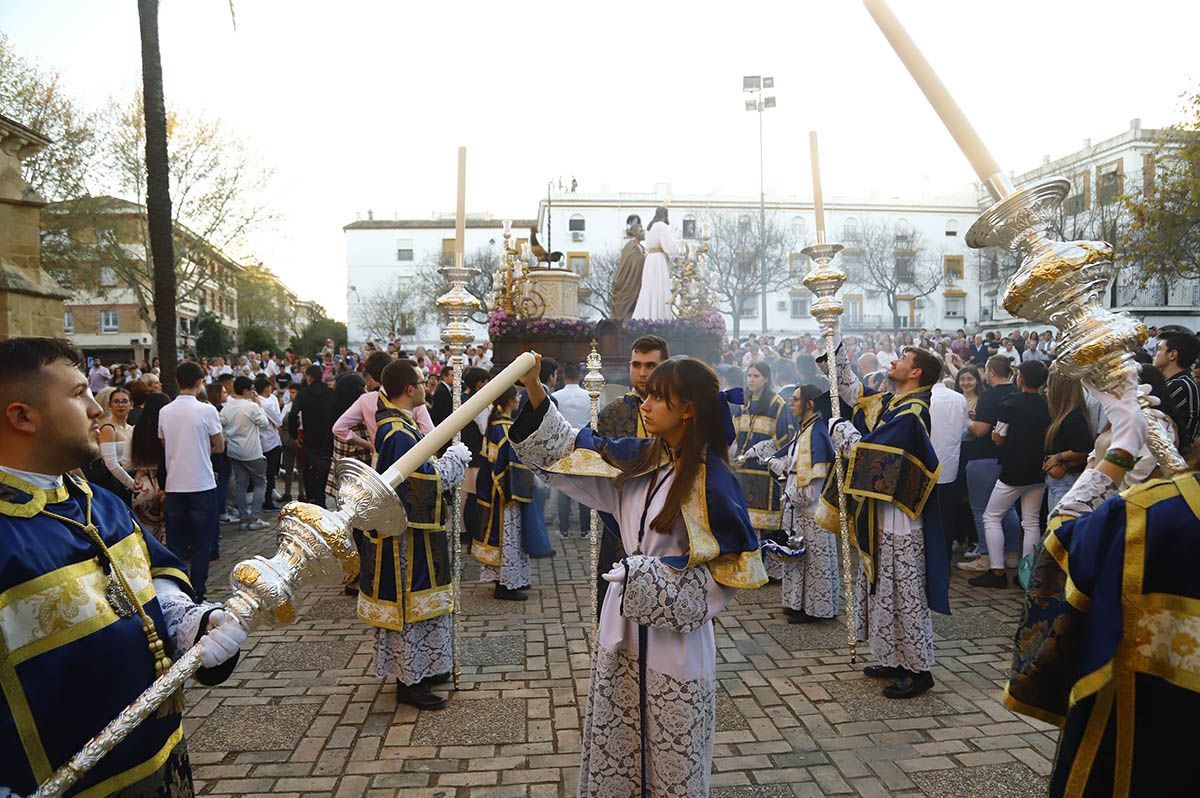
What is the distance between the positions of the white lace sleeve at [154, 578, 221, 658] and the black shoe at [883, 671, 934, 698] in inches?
168

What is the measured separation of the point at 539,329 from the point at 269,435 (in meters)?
6.02

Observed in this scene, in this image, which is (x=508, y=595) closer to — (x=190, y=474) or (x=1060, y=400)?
(x=190, y=474)

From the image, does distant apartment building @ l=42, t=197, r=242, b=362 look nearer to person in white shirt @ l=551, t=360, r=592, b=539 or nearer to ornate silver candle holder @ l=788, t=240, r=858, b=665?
person in white shirt @ l=551, t=360, r=592, b=539

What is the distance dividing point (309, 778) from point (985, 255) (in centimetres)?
5288

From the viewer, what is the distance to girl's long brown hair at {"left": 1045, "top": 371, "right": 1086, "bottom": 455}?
252 inches

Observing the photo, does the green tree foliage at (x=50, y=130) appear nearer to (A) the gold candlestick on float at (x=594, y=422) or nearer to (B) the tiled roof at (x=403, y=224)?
(A) the gold candlestick on float at (x=594, y=422)

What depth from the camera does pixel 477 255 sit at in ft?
176

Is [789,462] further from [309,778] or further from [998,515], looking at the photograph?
[309,778]

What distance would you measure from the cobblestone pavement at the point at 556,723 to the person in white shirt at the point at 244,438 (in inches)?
164

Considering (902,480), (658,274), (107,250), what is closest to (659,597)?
(902,480)

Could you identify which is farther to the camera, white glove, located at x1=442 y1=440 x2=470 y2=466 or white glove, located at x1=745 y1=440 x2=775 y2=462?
white glove, located at x1=745 y1=440 x2=775 y2=462

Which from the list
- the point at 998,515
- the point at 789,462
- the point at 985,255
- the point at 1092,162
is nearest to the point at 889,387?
the point at 789,462

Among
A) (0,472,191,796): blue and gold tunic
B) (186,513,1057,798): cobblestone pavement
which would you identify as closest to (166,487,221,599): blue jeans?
(186,513,1057,798): cobblestone pavement

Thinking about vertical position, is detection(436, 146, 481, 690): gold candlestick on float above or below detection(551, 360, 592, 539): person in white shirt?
above
